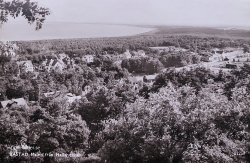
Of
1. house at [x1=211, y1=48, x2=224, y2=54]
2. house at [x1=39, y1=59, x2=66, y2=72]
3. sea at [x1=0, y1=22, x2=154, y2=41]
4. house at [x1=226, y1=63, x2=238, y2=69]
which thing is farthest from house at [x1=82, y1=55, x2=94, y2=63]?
house at [x1=226, y1=63, x2=238, y2=69]

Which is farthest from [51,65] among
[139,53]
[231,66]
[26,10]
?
[26,10]

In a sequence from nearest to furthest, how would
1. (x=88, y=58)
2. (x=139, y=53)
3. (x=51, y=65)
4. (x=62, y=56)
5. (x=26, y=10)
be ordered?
(x=26, y=10) < (x=51, y=65) < (x=139, y=53) < (x=88, y=58) < (x=62, y=56)

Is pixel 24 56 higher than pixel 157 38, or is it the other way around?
pixel 157 38

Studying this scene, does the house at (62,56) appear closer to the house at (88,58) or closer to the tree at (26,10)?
the house at (88,58)

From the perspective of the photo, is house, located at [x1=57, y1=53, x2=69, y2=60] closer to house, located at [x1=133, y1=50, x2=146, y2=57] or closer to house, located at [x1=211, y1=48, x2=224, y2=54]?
house, located at [x1=133, y1=50, x2=146, y2=57]

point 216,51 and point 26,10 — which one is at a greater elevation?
point 26,10

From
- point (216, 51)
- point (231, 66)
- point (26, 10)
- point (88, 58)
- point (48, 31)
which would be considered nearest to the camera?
point (26, 10)

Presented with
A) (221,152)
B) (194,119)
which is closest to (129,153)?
(194,119)

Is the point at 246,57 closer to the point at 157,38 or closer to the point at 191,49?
the point at 191,49

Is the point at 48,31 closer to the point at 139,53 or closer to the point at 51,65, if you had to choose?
the point at 51,65
